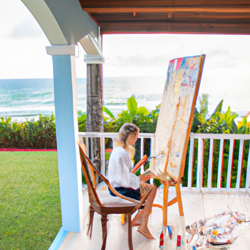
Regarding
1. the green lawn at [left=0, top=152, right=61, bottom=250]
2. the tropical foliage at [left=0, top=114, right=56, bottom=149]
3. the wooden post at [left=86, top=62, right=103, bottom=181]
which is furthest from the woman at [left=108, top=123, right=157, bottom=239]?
the tropical foliage at [left=0, top=114, right=56, bottom=149]

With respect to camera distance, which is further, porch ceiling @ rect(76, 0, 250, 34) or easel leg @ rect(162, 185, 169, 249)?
porch ceiling @ rect(76, 0, 250, 34)

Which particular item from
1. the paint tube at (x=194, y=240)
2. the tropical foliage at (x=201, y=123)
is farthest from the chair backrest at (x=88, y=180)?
the tropical foliage at (x=201, y=123)

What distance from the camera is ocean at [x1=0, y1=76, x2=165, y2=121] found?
3869mm

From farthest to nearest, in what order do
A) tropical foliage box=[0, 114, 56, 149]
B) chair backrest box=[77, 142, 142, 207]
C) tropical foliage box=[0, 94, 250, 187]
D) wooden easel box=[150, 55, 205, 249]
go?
tropical foliage box=[0, 114, 56, 149]
tropical foliage box=[0, 94, 250, 187]
chair backrest box=[77, 142, 142, 207]
wooden easel box=[150, 55, 205, 249]

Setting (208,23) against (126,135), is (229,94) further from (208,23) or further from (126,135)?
(126,135)

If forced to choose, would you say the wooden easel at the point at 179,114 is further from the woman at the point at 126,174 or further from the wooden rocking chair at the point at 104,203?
the wooden rocking chair at the point at 104,203

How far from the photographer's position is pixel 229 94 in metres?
3.95

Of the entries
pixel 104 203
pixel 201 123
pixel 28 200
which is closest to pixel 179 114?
pixel 104 203

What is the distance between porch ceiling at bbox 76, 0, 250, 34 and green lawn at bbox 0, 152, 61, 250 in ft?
10.1

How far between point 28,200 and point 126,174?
3837mm

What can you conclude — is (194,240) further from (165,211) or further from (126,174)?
(126,174)

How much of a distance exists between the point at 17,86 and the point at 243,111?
4776mm

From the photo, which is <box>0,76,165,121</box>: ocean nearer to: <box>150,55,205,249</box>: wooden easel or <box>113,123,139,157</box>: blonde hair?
<box>113,123,139,157</box>: blonde hair

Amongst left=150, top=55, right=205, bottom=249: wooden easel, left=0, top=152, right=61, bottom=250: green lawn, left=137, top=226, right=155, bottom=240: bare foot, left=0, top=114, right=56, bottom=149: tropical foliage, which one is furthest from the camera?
left=0, top=114, right=56, bottom=149: tropical foliage
